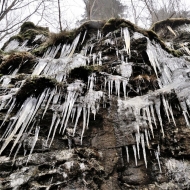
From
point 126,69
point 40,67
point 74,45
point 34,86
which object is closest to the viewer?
point 34,86

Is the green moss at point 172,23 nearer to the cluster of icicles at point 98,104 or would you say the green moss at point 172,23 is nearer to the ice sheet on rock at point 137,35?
the ice sheet on rock at point 137,35

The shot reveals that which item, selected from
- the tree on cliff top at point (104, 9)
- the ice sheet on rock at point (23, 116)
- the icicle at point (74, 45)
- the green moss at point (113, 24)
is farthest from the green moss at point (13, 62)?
→ the tree on cliff top at point (104, 9)

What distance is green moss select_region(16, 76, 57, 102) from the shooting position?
3.61 m

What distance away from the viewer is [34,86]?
3668 millimetres

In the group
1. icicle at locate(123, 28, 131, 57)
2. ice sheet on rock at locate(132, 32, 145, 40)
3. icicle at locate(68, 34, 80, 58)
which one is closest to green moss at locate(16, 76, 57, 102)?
icicle at locate(68, 34, 80, 58)

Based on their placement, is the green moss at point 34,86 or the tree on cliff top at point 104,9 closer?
the green moss at point 34,86

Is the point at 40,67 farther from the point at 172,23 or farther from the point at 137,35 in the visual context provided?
the point at 172,23

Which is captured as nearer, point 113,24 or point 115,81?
point 115,81

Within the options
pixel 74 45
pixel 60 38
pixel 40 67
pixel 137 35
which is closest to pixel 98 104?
pixel 40 67

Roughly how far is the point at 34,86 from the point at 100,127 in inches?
49.0

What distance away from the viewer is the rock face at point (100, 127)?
2.88 m

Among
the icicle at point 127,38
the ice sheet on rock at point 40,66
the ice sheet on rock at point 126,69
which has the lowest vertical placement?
the ice sheet on rock at point 126,69

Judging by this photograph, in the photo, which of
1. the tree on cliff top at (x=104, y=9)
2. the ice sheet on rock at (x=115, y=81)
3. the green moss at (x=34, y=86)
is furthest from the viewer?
the tree on cliff top at (x=104, y=9)

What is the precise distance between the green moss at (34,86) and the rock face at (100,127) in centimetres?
2
